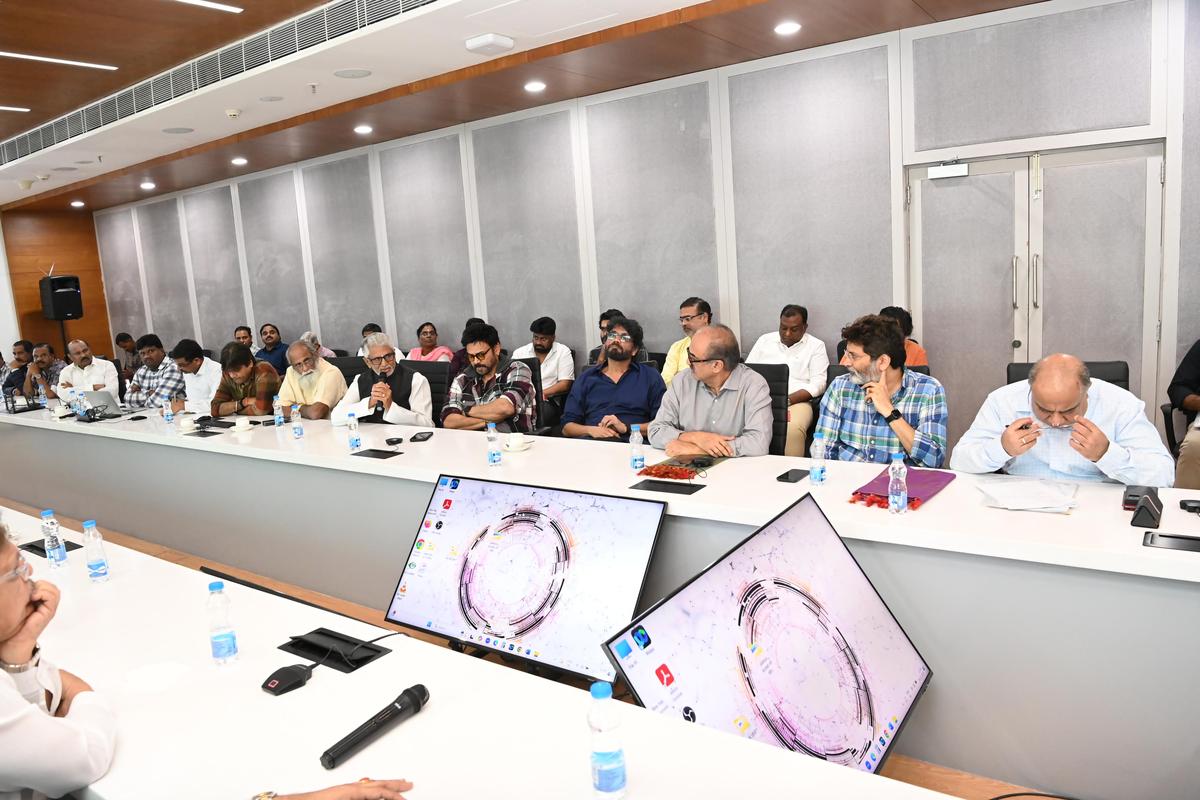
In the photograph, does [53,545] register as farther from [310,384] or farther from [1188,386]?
[1188,386]

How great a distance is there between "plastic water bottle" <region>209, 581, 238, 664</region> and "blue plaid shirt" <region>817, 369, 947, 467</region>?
219cm

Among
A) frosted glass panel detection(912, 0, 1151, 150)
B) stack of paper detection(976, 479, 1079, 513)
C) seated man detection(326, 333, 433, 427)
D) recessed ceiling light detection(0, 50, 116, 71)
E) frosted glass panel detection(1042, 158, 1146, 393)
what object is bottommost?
stack of paper detection(976, 479, 1079, 513)

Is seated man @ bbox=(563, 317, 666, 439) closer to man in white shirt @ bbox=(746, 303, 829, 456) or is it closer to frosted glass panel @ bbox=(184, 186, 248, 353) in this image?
man in white shirt @ bbox=(746, 303, 829, 456)

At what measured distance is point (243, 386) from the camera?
5387 millimetres

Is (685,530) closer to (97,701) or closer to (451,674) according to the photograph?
(451,674)

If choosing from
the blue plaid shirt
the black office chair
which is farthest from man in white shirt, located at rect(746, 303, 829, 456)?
the blue plaid shirt

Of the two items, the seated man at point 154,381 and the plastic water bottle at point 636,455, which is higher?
the seated man at point 154,381

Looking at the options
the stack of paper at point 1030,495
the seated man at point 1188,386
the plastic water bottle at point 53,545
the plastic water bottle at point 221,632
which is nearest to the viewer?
the plastic water bottle at point 221,632

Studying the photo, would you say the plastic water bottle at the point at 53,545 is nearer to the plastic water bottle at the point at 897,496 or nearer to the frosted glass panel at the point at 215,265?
the plastic water bottle at the point at 897,496

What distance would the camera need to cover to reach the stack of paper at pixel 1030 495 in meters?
2.20

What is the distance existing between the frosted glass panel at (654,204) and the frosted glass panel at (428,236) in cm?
154

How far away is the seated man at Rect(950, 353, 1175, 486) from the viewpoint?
94.7 inches

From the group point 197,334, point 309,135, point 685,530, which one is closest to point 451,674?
point 685,530

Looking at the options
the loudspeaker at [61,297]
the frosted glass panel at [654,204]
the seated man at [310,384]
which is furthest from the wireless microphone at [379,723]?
the loudspeaker at [61,297]
